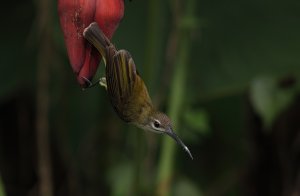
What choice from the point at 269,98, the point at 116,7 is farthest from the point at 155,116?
the point at 269,98

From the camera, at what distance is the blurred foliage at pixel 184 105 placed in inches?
64.7

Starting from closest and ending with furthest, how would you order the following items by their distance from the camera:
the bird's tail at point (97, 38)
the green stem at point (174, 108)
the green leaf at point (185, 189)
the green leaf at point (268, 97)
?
the bird's tail at point (97, 38)
the green stem at point (174, 108)
the green leaf at point (268, 97)
the green leaf at point (185, 189)

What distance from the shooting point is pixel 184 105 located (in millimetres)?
1545

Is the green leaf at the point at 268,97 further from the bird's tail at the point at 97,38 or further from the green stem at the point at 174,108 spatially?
the bird's tail at the point at 97,38

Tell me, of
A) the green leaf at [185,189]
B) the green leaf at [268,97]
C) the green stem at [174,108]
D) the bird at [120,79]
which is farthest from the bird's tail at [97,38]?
the green leaf at [185,189]

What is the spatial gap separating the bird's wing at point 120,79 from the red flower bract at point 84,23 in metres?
0.02

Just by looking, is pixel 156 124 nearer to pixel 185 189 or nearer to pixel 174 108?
pixel 174 108

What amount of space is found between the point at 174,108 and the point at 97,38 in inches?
27.9

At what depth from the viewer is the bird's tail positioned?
0.65 meters

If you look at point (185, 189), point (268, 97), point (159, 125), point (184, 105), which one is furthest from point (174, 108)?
point (159, 125)

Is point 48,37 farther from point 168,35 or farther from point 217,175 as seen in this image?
point 217,175

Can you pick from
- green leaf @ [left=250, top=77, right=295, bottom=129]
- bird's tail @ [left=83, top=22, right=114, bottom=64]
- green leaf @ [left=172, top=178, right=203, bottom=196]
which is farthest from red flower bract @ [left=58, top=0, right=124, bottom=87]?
green leaf @ [left=172, top=178, right=203, bottom=196]

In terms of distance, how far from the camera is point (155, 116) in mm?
724

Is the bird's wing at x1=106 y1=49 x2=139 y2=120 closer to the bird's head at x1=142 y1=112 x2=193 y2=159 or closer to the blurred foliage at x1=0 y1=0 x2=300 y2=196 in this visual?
the bird's head at x1=142 y1=112 x2=193 y2=159
